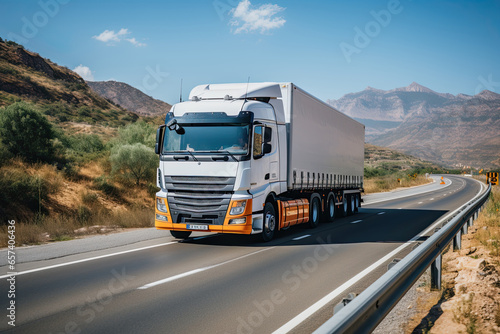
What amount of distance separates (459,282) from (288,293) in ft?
8.14

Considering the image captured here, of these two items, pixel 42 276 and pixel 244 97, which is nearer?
pixel 42 276

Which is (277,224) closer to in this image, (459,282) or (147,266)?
(147,266)

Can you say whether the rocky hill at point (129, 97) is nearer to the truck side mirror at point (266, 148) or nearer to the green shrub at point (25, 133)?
the green shrub at point (25, 133)

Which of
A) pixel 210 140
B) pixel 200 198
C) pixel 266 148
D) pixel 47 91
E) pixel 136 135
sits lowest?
pixel 200 198

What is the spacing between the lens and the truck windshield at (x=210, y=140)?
11117 mm

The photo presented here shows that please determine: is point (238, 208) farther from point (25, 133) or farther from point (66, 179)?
point (25, 133)

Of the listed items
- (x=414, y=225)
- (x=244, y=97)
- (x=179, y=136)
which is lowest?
(x=414, y=225)

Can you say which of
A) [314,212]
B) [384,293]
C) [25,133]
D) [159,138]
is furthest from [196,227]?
[25,133]

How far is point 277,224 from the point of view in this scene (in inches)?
494

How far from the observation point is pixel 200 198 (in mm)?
11062

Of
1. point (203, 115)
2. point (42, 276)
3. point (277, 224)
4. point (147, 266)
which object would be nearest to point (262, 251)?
point (277, 224)

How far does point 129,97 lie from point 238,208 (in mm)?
114352

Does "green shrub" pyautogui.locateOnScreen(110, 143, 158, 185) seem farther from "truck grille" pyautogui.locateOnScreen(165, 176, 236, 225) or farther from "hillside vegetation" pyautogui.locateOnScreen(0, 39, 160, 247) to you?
"truck grille" pyautogui.locateOnScreen(165, 176, 236, 225)

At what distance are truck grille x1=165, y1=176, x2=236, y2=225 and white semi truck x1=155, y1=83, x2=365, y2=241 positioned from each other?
0.02 metres
